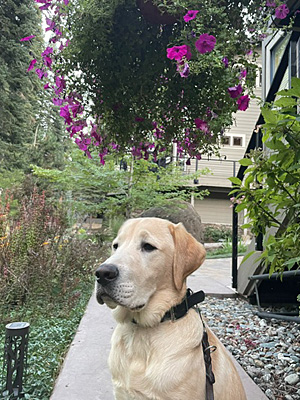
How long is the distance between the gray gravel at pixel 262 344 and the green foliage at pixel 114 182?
4957 millimetres

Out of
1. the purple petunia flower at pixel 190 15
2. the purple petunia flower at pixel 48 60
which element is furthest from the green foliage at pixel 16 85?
the purple petunia flower at pixel 190 15

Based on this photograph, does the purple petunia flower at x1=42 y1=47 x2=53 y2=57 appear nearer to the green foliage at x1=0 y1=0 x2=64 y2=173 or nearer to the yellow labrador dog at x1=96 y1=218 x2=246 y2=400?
the yellow labrador dog at x1=96 y1=218 x2=246 y2=400

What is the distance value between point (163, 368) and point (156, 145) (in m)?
2.07

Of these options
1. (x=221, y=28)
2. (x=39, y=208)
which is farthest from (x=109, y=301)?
(x=39, y=208)

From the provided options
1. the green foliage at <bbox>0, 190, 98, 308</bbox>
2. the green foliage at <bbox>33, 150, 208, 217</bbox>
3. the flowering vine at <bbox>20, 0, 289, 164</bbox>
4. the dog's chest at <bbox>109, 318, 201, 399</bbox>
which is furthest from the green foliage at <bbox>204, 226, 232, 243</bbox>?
the dog's chest at <bbox>109, 318, 201, 399</bbox>

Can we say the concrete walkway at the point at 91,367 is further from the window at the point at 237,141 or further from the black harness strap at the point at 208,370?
the window at the point at 237,141

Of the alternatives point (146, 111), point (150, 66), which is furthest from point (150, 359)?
point (150, 66)

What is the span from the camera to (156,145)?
314cm

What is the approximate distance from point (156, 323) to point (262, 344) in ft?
7.28

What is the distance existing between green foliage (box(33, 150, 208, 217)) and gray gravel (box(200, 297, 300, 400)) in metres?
4.96

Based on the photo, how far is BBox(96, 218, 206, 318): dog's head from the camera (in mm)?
1510

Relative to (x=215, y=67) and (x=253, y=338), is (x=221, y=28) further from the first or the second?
(x=253, y=338)

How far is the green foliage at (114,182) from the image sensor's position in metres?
9.05

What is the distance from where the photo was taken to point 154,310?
5.25 ft
